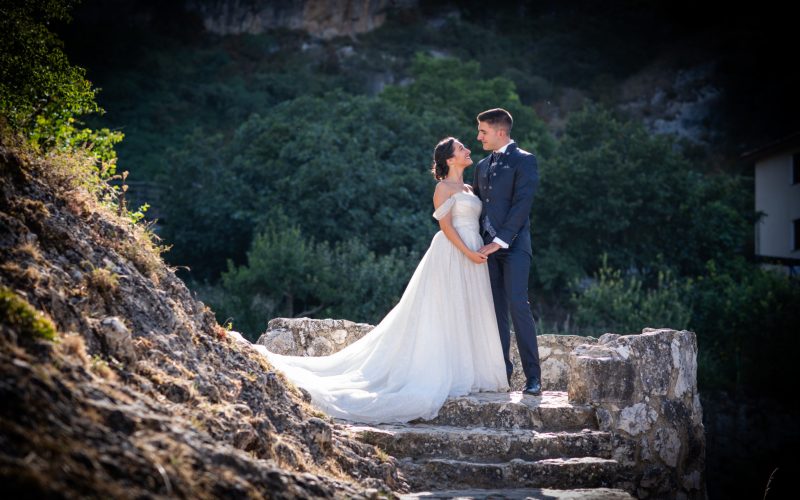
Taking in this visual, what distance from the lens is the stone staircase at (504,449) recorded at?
18.3 ft

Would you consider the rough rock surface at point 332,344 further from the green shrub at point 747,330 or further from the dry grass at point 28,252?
the green shrub at point 747,330

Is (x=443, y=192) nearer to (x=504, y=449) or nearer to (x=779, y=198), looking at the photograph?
(x=504, y=449)

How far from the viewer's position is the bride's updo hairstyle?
7910 millimetres

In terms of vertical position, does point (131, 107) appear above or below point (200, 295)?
above

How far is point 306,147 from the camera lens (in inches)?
864

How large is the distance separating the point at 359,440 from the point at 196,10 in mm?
39105

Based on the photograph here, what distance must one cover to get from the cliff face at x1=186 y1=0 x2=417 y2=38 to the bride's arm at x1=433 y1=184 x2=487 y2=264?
119 feet

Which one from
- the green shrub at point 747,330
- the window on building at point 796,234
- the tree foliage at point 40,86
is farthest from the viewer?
the window on building at point 796,234

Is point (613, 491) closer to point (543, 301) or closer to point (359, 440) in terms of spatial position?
point (359, 440)

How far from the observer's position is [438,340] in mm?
7328

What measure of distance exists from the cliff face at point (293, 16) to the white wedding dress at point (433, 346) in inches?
1445

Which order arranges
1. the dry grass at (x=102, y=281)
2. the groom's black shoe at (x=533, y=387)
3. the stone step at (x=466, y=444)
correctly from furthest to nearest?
the groom's black shoe at (x=533, y=387) → the stone step at (x=466, y=444) → the dry grass at (x=102, y=281)

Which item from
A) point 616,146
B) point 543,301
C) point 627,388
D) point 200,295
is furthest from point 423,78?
point 627,388

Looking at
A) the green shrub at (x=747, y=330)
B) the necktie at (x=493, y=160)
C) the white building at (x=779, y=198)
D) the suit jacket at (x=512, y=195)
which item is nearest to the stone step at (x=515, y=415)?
the suit jacket at (x=512, y=195)
